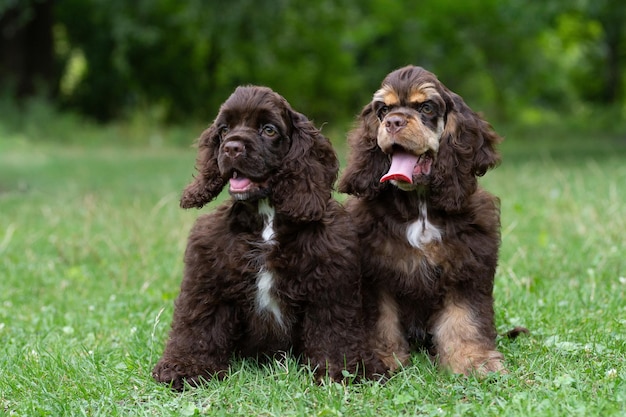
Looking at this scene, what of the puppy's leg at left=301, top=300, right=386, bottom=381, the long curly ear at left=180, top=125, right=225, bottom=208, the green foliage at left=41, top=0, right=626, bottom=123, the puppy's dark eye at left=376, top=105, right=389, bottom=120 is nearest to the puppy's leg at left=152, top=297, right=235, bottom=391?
the puppy's leg at left=301, top=300, right=386, bottom=381

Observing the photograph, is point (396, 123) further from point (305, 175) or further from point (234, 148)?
point (234, 148)

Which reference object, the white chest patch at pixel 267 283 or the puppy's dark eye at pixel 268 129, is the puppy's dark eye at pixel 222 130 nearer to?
the puppy's dark eye at pixel 268 129

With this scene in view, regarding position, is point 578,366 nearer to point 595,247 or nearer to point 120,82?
point 595,247

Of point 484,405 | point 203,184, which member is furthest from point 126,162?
point 484,405

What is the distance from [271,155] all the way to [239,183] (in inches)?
9.6

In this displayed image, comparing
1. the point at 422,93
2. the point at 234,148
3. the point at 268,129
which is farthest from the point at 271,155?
the point at 422,93

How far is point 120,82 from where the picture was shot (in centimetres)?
2884

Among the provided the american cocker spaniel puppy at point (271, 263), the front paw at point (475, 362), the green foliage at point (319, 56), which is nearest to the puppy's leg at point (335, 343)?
the american cocker spaniel puppy at point (271, 263)

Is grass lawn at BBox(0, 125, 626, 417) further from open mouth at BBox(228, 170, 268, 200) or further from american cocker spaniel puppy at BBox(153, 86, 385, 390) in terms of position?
open mouth at BBox(228, 170, 268, 200)

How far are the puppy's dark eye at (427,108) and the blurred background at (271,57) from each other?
59.0ft

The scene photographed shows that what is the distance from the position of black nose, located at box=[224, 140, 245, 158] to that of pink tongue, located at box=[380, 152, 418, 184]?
2.91 feet

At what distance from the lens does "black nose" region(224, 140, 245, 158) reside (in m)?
4.45

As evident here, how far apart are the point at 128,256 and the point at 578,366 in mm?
4929

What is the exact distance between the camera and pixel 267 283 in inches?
183
